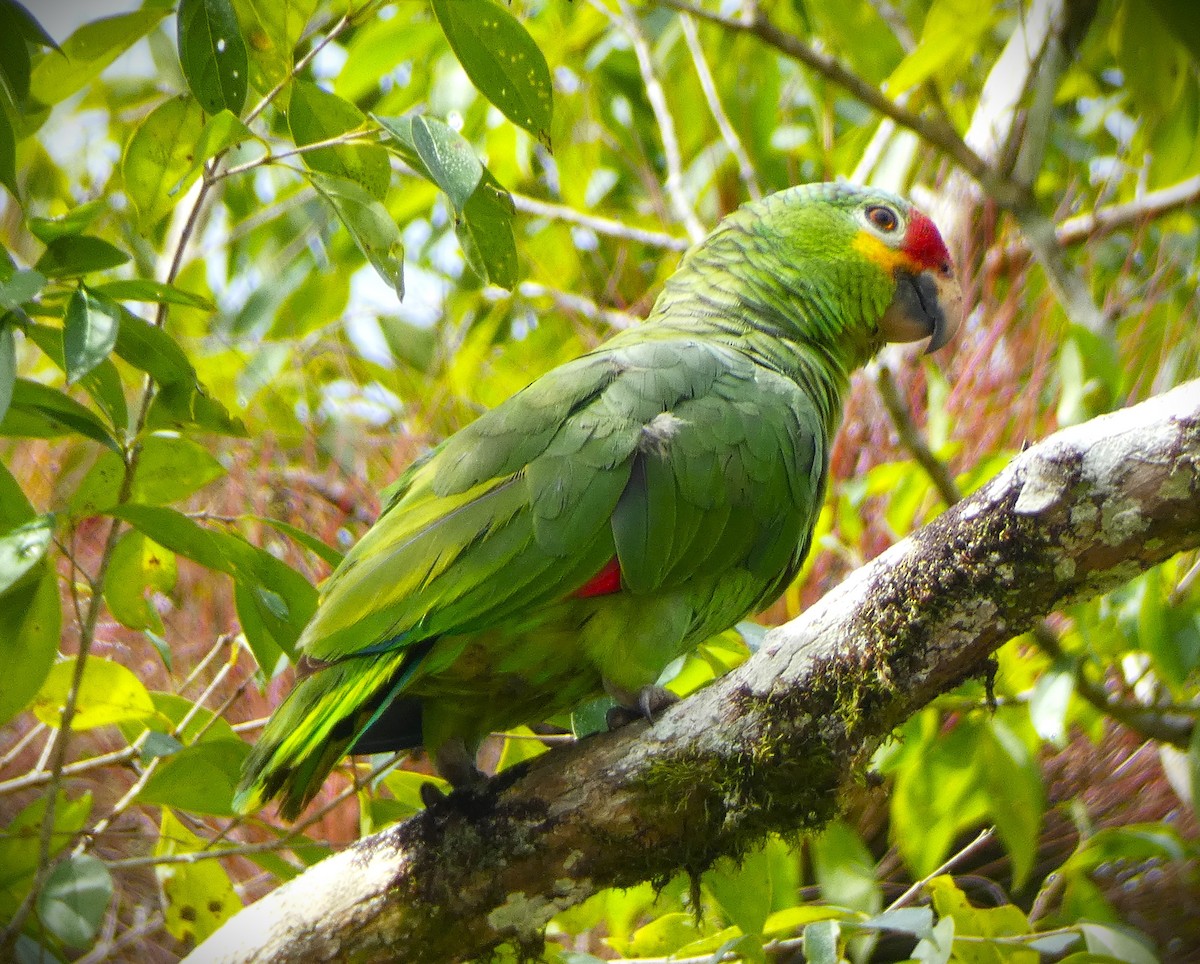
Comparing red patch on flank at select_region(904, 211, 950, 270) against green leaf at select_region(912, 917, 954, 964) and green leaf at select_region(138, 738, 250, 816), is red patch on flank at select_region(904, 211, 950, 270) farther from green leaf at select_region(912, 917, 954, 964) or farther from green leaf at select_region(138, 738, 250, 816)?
green leaf at select_region(138, 738, 250, 816)

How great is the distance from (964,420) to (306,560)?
1476mm

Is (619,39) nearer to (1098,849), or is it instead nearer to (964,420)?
(964,420)

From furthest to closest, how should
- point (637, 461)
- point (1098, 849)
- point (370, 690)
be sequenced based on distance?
point (1098, 849) → point (637, 461) → point (370, 690)

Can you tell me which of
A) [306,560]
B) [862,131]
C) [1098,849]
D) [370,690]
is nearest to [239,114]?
[370,690]

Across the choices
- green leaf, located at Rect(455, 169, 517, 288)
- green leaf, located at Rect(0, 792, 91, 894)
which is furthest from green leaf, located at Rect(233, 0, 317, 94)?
green leaf, located at Rect(0, 792, 91, 894)

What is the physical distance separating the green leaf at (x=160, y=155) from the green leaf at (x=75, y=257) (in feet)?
0.33

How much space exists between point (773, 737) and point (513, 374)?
1.88 m

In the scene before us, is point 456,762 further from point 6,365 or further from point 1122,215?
point 1122,215

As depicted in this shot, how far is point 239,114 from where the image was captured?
132 centimetres

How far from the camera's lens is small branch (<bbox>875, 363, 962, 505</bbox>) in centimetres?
197

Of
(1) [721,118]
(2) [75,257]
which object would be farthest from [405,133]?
(1) [721,118]

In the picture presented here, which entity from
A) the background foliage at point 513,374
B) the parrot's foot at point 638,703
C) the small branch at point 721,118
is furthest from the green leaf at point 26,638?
the small branch at point 721,118

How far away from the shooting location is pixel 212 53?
4.12 feet

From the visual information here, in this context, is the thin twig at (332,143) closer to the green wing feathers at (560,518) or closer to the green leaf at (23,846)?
the green wing feathers at (560,518)
